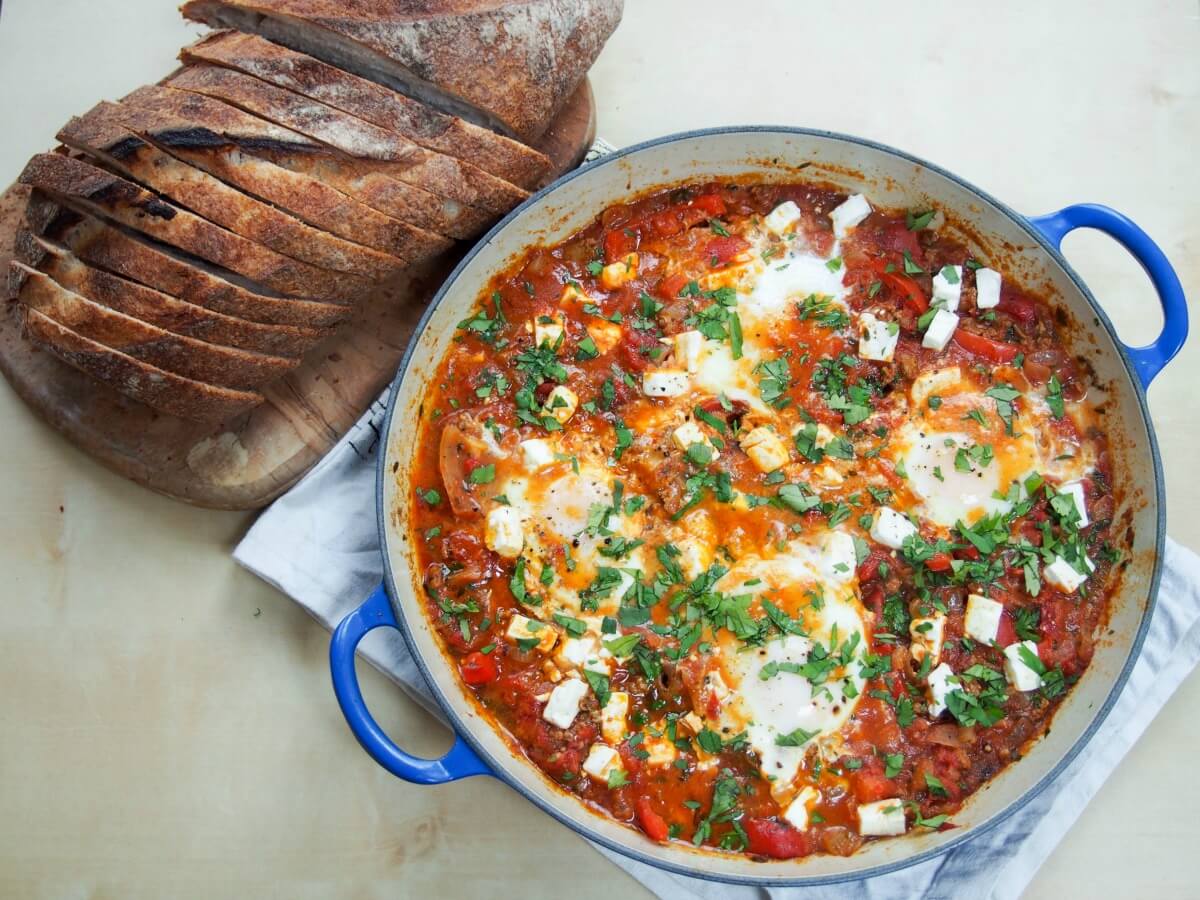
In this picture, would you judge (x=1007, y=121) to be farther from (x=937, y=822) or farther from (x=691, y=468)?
(x=937, y=822)

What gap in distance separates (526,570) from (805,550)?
3.56ft

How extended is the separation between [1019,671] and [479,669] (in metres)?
2.07

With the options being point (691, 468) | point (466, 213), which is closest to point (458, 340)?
point (466, 213)

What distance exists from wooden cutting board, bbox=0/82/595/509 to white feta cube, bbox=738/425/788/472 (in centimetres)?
141

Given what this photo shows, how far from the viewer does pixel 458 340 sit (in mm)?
3738

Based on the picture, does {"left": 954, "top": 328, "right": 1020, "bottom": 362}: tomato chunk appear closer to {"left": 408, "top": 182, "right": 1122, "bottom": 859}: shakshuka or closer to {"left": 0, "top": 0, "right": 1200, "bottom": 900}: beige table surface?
{"left": 408, "top": 182, "right": 1122, "bottom": 859}: shakshuka

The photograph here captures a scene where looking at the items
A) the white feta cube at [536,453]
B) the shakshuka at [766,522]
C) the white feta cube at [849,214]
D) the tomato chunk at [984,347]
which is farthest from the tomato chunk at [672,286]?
the tomato chunk at [984,347]

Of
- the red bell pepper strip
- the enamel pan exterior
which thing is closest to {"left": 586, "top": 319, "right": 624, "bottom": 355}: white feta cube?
the enamel pan exterior

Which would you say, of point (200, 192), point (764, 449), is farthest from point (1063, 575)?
point (200, 192)

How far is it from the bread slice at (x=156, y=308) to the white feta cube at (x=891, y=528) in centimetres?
233

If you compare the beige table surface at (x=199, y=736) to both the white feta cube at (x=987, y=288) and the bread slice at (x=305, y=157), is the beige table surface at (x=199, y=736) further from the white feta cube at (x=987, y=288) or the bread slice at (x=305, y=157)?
the bread slice at (x=305, y=157)

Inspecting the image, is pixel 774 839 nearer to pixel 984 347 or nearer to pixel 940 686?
pixel 940 686

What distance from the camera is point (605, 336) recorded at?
3678 mm

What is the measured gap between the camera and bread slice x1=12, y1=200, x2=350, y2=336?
324cm
